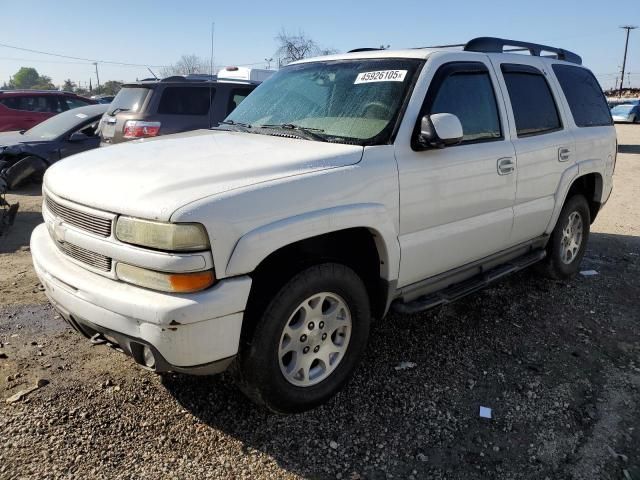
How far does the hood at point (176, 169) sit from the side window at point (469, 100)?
82 cm

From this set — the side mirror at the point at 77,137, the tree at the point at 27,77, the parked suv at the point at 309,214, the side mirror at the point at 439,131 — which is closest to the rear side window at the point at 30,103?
the side mirror at the point at 77,137

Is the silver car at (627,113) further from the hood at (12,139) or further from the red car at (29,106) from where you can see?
the hood at (12,139)

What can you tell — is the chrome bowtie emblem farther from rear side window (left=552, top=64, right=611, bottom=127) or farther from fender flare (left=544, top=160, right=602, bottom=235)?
rear side window (left=552, top=64, right=611, bottom=127)

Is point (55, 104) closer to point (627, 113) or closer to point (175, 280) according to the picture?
point (175, 280)

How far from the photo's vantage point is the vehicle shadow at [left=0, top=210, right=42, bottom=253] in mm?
5840

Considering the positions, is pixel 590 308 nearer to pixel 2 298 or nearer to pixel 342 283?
pixel 342 283

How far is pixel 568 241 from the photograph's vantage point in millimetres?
5004

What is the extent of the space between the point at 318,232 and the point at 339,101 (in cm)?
116

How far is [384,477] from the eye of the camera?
248cm

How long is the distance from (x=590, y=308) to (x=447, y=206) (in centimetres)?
203

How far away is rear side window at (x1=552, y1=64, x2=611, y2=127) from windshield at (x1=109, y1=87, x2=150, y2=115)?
548 centimetres

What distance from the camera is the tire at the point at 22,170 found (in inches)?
331

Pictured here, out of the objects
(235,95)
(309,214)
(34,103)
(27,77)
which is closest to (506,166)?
(309,214)

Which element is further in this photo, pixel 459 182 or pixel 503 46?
pixel 503 46
